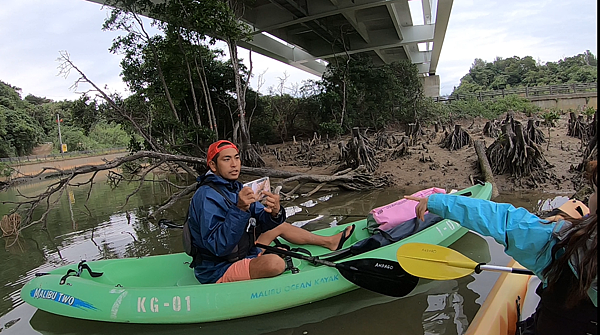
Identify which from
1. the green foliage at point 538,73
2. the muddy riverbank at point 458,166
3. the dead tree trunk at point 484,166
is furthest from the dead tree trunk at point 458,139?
the green foliage at point 538,73

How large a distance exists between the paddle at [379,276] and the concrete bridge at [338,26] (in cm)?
985

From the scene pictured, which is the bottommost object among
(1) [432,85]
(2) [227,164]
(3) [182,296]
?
(3) [182,296]

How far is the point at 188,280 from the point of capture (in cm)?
317

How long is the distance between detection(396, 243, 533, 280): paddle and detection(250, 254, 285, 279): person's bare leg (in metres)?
0.88

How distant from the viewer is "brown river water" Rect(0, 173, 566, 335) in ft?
8.75

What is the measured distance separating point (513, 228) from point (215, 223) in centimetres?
178

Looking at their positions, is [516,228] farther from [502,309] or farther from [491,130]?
[491,130]

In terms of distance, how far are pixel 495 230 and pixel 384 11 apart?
14.9 meters

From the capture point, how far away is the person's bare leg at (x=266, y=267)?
265 centimetres

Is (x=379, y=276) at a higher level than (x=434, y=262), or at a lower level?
lower

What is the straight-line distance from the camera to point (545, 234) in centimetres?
136

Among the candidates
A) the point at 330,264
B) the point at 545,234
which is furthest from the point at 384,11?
the point at 545,234

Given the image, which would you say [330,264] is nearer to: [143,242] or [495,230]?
[495,230]

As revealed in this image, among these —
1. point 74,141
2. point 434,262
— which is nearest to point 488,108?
point 434,262
